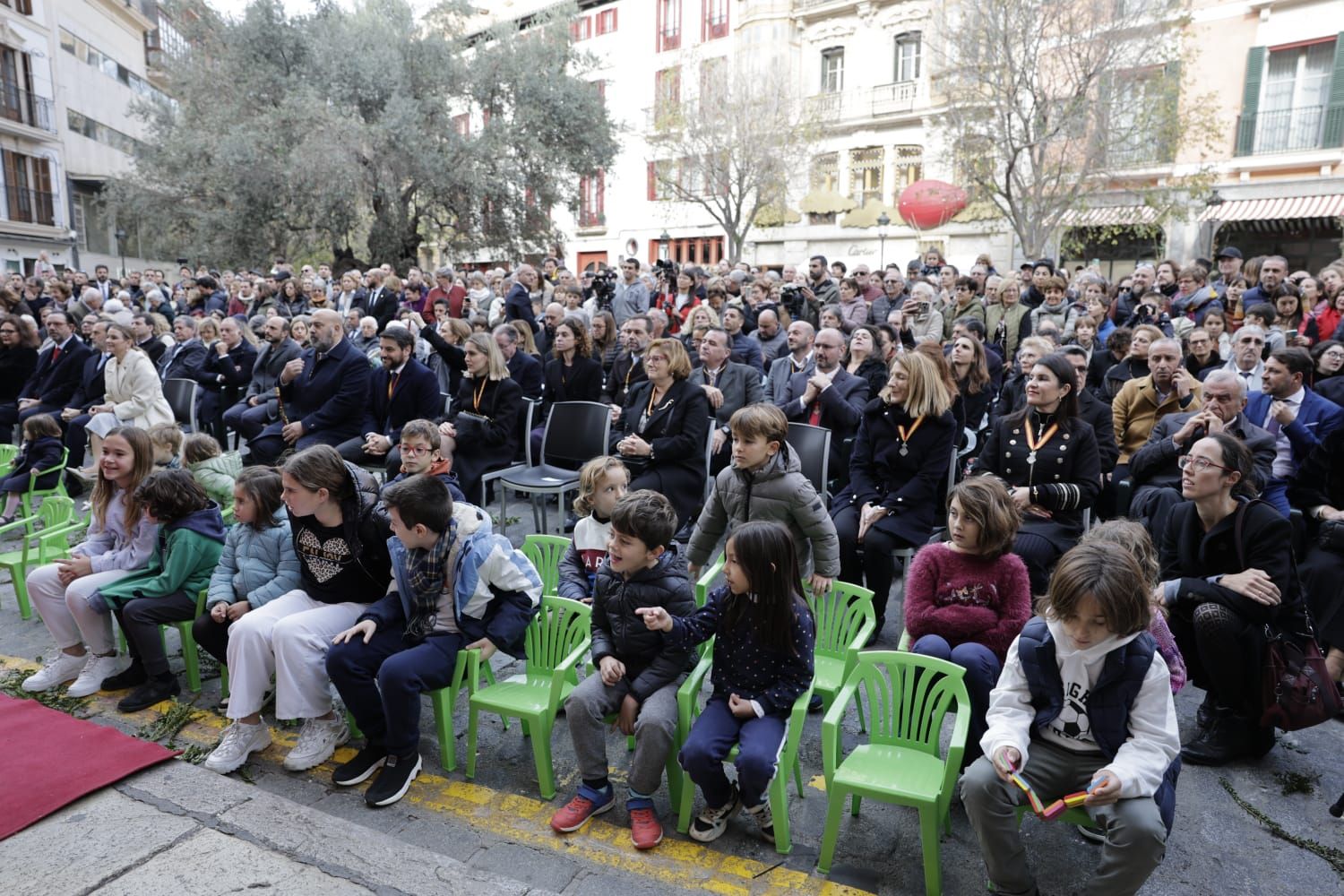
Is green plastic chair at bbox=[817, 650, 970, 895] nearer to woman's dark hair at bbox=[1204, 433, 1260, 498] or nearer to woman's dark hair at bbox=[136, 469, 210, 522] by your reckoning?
woman's dark hair at bbox=[1204, 433, 1260, 498]

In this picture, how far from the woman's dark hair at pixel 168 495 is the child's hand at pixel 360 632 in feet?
4.24

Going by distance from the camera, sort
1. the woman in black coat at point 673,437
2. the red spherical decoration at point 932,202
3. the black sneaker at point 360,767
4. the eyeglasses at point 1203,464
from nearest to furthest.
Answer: the black sneaker at point 360,767, the eyeglasses at point 1203,464, the woman in black coat at point 673,437, the red spherical decoration at point 932,202

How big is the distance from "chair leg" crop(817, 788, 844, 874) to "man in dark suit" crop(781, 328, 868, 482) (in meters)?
3.34

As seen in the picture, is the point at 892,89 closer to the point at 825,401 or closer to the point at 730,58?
the point at 730,58

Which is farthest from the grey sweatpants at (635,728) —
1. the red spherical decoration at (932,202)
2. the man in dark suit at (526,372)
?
the red spherical decoration at (932,202)

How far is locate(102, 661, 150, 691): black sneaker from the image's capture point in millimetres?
4199

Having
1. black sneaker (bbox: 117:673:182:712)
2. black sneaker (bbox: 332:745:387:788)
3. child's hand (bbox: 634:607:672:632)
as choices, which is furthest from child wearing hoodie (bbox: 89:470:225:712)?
child's hand (bbox: 634:607:672:632)

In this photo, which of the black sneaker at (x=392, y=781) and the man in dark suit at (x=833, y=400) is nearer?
the black sneaker at (x=392, y=781)

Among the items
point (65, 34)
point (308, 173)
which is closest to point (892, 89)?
point (308, 173)

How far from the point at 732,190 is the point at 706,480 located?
2059 cm

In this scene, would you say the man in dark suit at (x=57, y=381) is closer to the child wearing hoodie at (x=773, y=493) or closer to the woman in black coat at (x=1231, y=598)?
the child wearing hoodie at (x=773, y=493)

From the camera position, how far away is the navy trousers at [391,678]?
3336mm

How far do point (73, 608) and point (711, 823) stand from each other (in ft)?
11.0

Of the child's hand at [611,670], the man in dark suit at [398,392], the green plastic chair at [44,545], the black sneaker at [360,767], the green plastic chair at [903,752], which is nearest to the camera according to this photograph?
the green plastic chair at [903,752]
